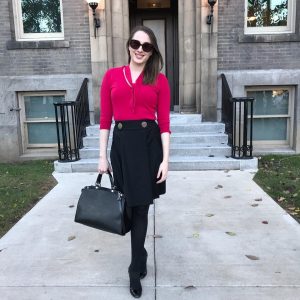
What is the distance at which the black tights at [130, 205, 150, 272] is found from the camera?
2.64 metres

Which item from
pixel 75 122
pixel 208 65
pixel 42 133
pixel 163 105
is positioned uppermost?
pixel 208 65

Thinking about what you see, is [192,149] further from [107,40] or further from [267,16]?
[267,16]

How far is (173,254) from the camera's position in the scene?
338 centimetres

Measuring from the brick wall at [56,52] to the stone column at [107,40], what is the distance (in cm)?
22

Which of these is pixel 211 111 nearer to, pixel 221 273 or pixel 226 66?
pixel 226 66

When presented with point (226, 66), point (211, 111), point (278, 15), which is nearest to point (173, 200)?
point (211, 111)

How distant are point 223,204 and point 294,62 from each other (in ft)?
13.8

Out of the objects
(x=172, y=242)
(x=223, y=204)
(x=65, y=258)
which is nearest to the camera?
(x=65, y=258)

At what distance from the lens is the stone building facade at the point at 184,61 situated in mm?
7434

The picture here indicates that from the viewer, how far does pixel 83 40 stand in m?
7.57

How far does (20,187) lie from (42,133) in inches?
111

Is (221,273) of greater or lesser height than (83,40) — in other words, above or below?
below

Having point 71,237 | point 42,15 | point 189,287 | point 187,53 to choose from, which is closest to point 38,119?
point 42,15

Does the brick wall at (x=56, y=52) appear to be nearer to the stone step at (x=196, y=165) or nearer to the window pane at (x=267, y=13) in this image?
the stone step at (x=196, y=165)
